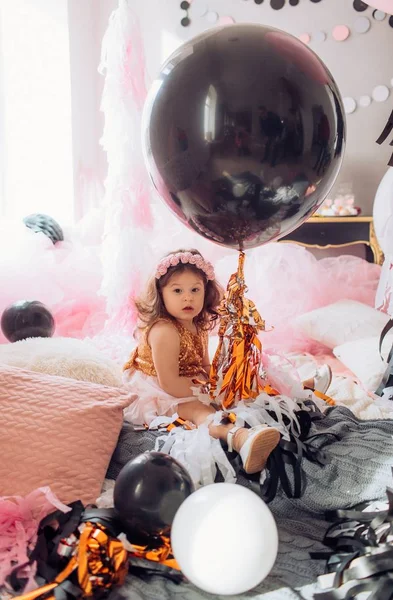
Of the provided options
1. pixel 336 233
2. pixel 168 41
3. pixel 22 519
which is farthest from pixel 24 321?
pixel 168 41

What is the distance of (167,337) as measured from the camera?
1511mm

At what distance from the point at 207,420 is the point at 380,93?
254 cm

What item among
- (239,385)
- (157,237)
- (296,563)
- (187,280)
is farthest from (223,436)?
(157,237)

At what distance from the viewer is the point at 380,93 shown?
315 cm

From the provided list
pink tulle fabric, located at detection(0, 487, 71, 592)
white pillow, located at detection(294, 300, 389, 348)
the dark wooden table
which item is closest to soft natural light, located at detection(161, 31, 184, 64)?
the dark wooden table

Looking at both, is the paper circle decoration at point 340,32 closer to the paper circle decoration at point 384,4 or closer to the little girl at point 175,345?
the paper circle decoration at point 384,4

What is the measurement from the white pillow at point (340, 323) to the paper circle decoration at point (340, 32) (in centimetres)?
166

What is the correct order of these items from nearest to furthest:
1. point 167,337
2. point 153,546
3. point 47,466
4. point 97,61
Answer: point 153,546, point 47,466, point 167,337, point 97,61

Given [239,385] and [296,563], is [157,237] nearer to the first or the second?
[239,385]

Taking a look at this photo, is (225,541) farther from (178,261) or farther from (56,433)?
(178,261)

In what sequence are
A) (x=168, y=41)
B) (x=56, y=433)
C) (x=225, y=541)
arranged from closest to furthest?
1. (x=225, y=541)
2. (x=56, y=433)
3. (x=168, y=41)

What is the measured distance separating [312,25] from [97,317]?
2.07 meters

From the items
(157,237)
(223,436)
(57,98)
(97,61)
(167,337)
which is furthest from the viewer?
(97,61)

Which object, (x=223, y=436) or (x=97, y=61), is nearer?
(x=223, y=436)
